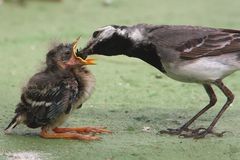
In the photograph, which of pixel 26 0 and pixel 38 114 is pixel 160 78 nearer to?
pixel 38 114

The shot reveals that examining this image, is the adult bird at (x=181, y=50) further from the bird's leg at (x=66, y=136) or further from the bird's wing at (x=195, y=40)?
the bird's leg at (x=66, y=136)

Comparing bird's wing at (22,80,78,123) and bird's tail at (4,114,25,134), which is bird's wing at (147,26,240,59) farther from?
bird's tail at (4,114,25,134)

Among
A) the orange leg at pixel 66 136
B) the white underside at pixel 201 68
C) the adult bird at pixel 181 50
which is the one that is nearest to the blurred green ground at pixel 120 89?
the orange leg at pixel 66 136

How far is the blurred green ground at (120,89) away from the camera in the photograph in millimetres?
4754

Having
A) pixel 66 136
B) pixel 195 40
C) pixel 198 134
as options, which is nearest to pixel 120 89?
pixel 195 40

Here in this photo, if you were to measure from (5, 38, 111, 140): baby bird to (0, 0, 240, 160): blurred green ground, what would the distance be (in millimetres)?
109

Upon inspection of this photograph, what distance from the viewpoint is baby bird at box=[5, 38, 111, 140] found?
490 centimetres

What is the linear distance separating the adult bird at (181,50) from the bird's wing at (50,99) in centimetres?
50

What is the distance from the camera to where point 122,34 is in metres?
5.42

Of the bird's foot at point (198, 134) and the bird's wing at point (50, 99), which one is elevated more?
the bird's wing at point (50, 99)

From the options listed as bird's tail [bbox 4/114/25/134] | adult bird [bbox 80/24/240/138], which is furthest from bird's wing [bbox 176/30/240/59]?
bird's tail [bbox 4/114/25/134]

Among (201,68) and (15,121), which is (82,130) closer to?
(15,121)

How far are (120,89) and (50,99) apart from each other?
1.82m

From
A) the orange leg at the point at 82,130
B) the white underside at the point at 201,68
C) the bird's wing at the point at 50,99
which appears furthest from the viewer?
the white underside at the point at 201,68
